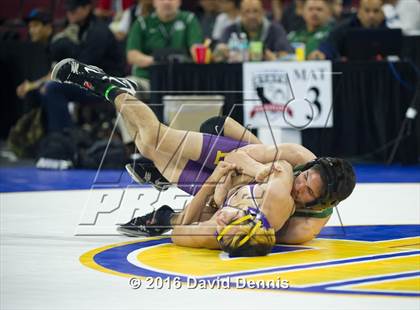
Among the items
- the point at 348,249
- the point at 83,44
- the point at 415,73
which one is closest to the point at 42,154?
the point at 83,44

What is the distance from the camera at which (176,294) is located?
13.4 feet

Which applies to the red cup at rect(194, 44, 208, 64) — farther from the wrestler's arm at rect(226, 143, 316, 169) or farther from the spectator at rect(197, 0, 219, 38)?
the wrestler's arm at rect(226, 143, 316, 169)

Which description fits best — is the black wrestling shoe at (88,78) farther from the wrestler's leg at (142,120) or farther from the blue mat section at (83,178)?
the blue mat section at (83,178)

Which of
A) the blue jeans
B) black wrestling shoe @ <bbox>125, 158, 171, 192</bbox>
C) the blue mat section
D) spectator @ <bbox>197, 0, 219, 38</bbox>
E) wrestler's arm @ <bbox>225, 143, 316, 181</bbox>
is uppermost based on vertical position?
spectator @ <bbox>197, 0, 219, 38</bbox>

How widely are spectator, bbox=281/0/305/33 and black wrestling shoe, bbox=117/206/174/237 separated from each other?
6574 millimetres

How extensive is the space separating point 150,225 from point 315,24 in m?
5.59

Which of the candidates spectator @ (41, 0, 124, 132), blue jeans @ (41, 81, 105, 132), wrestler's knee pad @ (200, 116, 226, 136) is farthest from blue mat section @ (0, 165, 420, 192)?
wrestler's knee pad @ (200, 116, 226, 136)

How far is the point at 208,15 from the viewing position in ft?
43.0

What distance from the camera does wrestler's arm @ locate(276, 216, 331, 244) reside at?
5.35m

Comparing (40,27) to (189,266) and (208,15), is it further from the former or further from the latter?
(189,266)

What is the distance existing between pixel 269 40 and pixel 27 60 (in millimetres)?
3978

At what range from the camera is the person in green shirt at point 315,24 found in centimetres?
1064

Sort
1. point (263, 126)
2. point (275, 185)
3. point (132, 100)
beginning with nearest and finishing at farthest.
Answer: point (275, 185)
point (132, 100)
point (263, 126)

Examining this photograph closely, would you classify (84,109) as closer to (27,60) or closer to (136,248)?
(27,60)
